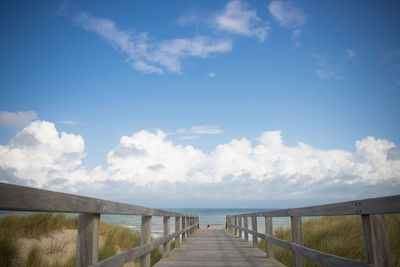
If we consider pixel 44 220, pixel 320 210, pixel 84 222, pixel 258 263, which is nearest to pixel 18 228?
pixel 44 220

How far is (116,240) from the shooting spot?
883cm

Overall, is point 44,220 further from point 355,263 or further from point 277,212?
point 355,263

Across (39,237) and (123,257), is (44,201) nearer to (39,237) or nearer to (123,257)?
(123,257)

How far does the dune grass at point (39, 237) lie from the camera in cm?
517

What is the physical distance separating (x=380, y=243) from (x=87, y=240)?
7.11 feet

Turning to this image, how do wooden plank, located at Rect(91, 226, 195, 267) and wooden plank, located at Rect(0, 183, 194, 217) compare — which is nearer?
wooden plank, located at Rect(0, 183, 194, 217)

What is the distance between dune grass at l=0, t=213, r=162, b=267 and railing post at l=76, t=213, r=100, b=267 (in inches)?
141

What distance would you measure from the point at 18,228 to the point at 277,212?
21.4 feet

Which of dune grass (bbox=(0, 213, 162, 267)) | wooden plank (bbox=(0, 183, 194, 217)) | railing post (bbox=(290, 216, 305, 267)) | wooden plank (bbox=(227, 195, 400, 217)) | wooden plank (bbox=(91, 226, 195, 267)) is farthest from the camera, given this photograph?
dune grass (bbox=(0, 213, 162, 267))

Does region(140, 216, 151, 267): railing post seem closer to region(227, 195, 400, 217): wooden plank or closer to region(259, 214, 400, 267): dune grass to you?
region(227, 195, 400, 217): wooden plank

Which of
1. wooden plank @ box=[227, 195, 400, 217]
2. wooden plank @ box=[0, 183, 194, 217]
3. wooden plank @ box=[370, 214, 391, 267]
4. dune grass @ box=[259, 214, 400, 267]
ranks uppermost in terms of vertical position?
wooden plank @ box=[0, 183, 194, 217]

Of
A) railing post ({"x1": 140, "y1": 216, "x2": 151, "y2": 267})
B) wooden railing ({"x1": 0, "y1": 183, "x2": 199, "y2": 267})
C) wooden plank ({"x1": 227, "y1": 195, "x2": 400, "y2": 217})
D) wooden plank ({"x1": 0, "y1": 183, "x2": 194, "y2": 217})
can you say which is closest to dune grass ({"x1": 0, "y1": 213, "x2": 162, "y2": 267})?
railing post ({"x1": 140, "y1": 216, "x2": 151, "y2": 267})

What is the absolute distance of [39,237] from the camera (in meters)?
7.78

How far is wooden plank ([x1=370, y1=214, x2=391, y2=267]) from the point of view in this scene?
2.19m
